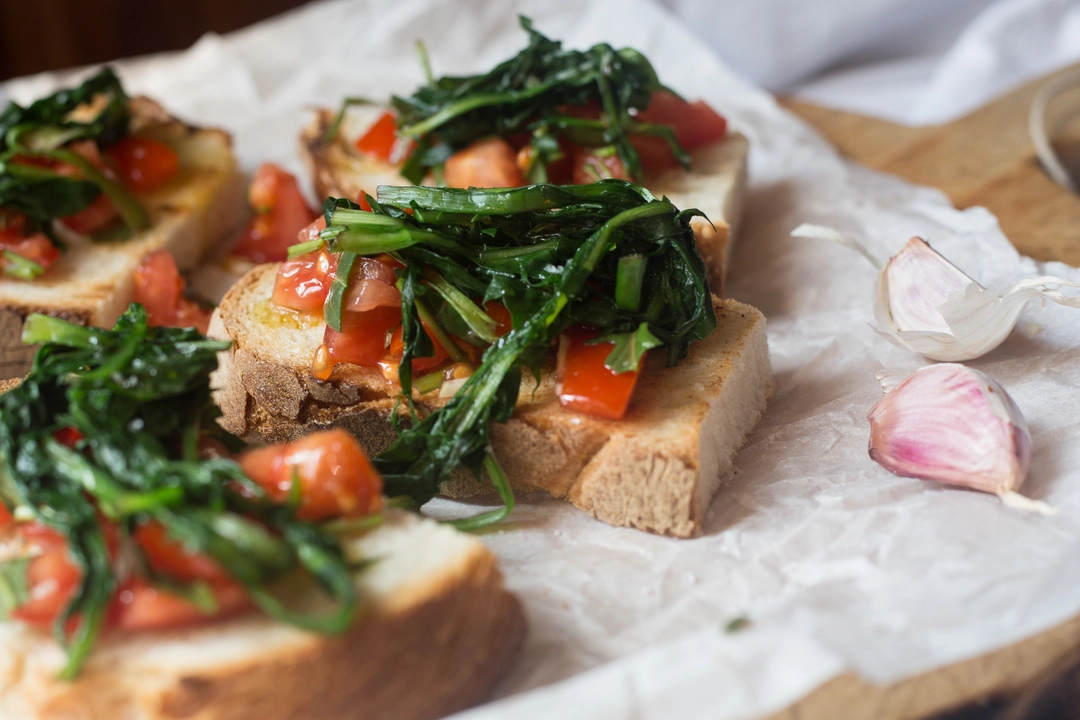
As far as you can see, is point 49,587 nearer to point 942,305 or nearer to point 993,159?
point 942,305

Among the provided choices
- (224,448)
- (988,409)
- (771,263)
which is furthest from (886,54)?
(224,448)

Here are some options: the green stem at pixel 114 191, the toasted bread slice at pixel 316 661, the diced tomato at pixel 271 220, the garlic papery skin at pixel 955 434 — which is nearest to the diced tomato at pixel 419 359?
the toasted bread slice at pixel 316 661

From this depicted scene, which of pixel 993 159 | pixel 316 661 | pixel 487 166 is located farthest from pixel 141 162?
pixel 993 159

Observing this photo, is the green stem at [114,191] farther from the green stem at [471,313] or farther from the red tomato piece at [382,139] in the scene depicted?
the green stem at [471,313]

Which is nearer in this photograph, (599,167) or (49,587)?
(49,587)

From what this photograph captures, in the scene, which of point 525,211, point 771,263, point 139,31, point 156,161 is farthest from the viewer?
point 139,31

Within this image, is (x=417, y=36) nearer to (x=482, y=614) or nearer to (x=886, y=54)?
(x=886, y=54)
